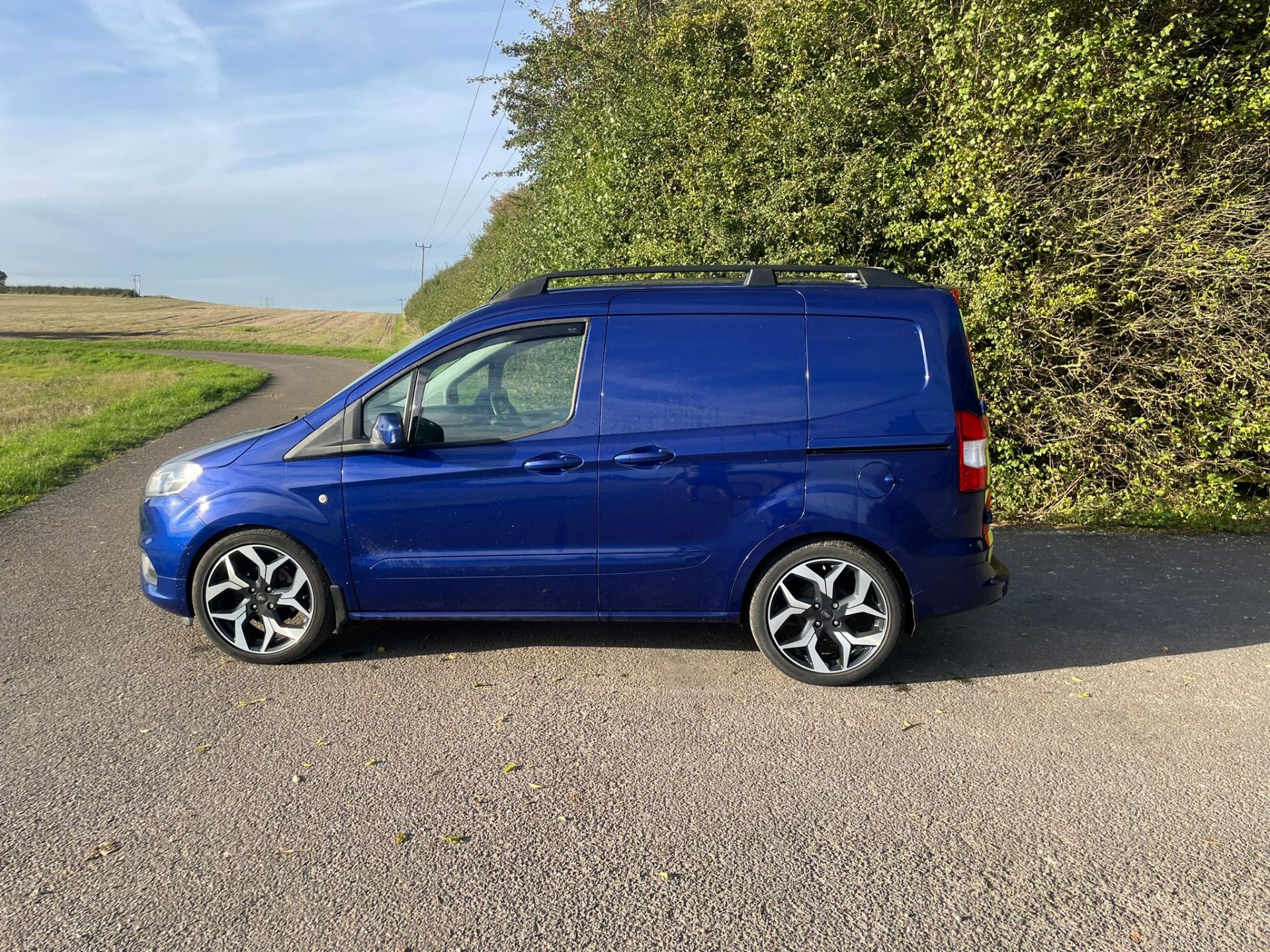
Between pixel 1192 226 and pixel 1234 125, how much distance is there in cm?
80

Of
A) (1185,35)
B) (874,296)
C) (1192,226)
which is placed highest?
(1185,35)

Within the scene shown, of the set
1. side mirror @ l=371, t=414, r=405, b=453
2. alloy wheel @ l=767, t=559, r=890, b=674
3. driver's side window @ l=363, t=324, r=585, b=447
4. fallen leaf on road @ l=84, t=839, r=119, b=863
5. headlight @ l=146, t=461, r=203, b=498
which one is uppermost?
driver's side window @ l=363, t=324, r=585, b=447

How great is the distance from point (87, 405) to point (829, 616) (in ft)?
58.9

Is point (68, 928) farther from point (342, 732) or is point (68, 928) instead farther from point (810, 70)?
point (810, 70)

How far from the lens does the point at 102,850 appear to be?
3131 mm

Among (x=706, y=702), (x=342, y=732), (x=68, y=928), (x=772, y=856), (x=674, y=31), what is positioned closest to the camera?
(x=68, y=928)

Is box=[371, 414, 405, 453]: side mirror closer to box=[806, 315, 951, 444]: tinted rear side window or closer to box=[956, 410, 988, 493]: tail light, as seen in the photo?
box=[806, 315, 951, 444]: tinted rear side window

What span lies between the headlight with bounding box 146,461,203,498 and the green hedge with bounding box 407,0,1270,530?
6203mm

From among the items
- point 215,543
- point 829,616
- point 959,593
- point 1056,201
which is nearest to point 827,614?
point 829,616

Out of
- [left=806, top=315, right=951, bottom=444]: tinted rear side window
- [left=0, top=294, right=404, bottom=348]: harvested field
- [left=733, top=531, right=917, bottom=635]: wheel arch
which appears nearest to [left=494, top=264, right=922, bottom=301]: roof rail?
[left=806, top=315, right=951, bottom=444]: tinted rear side window

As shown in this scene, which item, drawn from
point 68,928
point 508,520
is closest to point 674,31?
point 508,520

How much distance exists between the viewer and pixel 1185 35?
24.9 ft

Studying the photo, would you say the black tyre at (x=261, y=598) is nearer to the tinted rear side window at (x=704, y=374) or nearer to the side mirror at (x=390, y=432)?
the side mirror at (x=390, y=432)

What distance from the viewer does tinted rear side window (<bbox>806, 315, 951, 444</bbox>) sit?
4.59m
